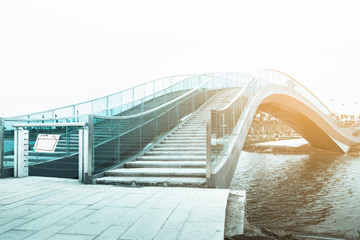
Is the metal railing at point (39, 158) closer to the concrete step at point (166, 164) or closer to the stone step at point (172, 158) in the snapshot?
the concrete step at point (166, 164)

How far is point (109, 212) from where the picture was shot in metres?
3.64

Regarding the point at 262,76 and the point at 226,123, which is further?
the point at 262,76

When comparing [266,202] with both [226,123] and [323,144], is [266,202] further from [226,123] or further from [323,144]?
[323,144]

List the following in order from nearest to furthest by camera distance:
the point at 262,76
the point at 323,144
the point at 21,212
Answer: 1. the point at 21,212
2. the point at 262,76
3. the point at 323,144

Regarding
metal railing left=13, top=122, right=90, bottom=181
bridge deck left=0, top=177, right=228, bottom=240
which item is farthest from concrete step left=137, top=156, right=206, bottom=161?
bridge deck left=0, top=177, right=228, bottom=240

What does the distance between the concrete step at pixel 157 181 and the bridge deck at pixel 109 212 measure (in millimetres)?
357

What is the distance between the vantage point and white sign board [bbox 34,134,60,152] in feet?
A: 20.5

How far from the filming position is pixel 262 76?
16.0 m

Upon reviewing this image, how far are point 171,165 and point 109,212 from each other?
3.25 m

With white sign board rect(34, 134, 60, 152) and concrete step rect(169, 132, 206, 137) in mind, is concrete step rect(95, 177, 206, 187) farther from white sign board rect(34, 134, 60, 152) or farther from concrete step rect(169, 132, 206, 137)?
concrete step rect(169, 132, 206, 137)

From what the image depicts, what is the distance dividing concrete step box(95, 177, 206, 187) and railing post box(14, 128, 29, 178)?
6.69 feet

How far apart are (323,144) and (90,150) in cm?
2768

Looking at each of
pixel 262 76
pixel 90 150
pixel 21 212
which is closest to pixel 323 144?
pixel 262 76

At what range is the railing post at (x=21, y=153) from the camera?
6.42 m
